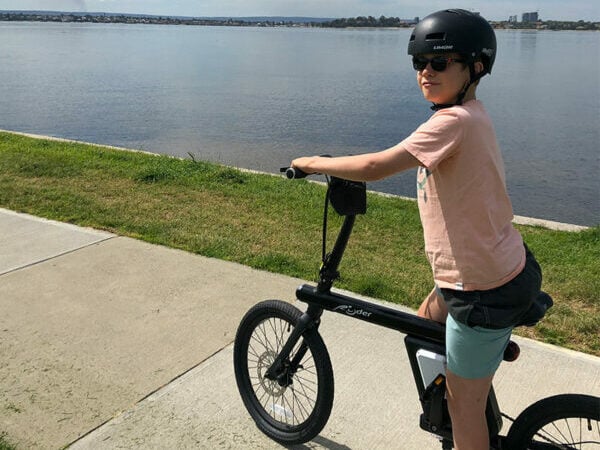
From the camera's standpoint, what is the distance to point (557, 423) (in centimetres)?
229

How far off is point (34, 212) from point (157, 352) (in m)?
3.56

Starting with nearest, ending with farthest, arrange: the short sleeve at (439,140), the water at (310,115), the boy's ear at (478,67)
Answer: the short sleeve at (439,140)
the boy's ear at (478,67)
the water at (310,115)

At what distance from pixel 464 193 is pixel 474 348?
0.53m

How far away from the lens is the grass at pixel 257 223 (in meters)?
4.73

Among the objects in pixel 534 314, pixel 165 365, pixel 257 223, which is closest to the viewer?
pixel 534 314

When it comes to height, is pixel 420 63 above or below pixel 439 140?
above

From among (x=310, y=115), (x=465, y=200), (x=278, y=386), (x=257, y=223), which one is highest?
(x=465, y=200)

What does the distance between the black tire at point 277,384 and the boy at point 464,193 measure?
28.3 inches

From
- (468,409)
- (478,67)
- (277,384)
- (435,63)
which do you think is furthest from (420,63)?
(277,384)

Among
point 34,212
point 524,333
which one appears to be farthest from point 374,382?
point 34,212

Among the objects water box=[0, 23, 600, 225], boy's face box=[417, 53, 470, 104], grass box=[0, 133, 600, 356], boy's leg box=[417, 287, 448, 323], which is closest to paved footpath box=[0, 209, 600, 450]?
grass box=[0, 133, 600, 356]

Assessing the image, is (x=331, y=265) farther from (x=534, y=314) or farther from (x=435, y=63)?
(x=435, y=63)

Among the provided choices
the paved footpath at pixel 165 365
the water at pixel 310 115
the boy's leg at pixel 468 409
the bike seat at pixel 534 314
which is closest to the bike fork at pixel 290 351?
the paved footpath at pixel 165 365

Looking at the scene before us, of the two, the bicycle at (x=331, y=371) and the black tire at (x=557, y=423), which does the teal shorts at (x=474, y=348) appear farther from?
the black tire at (x=557, y=423)
